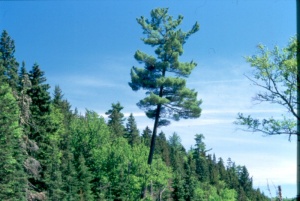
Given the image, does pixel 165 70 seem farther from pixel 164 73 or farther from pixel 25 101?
pixel 25 101

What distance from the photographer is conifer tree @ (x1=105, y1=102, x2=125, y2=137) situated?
76.3 metres

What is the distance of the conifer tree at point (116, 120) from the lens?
7633 centimetres

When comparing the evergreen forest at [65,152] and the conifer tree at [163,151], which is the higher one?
the conifer tree at [163,151]

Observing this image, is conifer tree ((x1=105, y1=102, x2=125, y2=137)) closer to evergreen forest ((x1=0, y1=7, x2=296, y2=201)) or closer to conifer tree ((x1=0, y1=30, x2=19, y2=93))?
evergreen forest ((x1=0, y1=7, x2=296, y2=201))

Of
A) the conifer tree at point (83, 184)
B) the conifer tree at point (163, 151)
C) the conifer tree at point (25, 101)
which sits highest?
the conifer tree at point (163, 151)

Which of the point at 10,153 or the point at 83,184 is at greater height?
the point at 10,153

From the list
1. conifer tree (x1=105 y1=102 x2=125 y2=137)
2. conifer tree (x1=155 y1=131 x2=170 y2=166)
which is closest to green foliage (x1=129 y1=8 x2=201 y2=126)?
conifer tree (x1=105 y1=102 x2=125 y2=137)

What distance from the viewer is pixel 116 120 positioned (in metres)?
82.6

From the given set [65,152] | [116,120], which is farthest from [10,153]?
[116,120]

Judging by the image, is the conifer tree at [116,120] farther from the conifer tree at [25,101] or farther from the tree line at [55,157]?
the conifer tree at [25,101]

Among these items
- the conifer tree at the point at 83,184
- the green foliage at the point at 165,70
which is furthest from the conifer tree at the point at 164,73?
the conifer tree at the point at 83,184

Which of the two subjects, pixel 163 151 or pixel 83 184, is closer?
pixel 83 184

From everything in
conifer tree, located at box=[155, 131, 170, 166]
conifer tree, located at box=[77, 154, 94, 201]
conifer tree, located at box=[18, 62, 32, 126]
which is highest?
conifer tree, located at box=[155, 131, 170, 166]

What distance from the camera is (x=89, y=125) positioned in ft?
204
